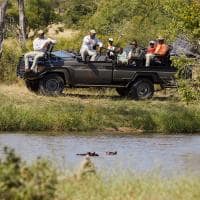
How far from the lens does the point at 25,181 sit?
8.73 m

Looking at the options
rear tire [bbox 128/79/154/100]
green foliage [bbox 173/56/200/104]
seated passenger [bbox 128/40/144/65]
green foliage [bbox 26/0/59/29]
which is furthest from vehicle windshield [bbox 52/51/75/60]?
green foliage [bbox 26/0/59/29]

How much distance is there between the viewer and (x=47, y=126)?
2138 centimetres

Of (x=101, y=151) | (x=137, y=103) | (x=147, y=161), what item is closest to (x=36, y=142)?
(x=101, y=151)

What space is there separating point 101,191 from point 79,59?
14934 mm

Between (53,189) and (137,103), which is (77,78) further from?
(53,189)

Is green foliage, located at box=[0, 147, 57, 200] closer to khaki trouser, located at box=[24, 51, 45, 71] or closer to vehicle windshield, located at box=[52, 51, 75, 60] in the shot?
khaki trouser, located at box=[24, 51, 45, 71]

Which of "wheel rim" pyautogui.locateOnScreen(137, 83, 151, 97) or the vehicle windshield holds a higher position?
the vehicle windshield

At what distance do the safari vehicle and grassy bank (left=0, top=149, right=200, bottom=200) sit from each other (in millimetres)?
13155

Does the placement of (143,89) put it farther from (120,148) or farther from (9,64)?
(120,148)

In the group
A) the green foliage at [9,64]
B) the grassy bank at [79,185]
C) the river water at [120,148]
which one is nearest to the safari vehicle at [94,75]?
the green foliage at [9,64]

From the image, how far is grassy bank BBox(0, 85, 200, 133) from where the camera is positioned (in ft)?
70.0

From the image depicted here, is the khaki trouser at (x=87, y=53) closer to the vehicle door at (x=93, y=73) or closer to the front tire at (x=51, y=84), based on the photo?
the vehicle door at (x=93, y=73)

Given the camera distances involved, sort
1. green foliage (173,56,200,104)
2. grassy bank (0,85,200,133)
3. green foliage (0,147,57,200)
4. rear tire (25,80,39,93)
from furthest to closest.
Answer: rear tire (25,80,39,93), grassy bank (0,85,200,133), green foliage (173,56,200,104), green foliage (0,147,57,200)

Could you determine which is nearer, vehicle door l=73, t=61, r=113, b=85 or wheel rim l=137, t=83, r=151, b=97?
vehicle door l=73, t=61, r=113, b=85
